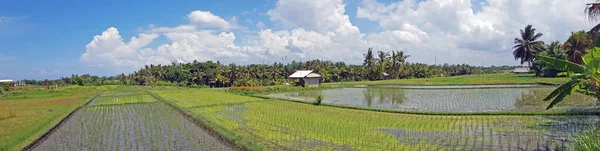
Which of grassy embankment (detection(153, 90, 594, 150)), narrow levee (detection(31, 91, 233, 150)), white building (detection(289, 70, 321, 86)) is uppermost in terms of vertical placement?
white building (detection(289, 70, 321, 86))

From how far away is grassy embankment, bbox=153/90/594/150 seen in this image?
26.3 feet

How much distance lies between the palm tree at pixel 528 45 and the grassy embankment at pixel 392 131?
111 ft

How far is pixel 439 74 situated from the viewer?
224 feet

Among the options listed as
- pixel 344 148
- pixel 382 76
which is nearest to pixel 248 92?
pixel 344 148

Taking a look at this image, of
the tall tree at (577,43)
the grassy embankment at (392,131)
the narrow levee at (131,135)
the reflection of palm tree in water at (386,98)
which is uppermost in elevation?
the tall tree at (577,43)

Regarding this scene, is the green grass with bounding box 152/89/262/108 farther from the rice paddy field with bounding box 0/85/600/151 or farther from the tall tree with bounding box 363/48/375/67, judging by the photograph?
the tall tree with bounding box 363/48/375/67

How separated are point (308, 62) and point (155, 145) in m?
52.7

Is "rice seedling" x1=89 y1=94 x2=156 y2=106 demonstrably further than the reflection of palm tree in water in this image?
Yes

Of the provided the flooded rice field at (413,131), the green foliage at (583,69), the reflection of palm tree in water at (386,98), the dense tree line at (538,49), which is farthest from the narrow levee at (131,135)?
the dense tree line at (538,49)

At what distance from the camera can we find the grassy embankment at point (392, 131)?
316 inches

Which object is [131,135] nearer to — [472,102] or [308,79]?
[472,102]

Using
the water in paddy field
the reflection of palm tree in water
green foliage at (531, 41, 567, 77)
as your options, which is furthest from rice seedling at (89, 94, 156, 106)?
green foliage at (531, 41, 567, 77)

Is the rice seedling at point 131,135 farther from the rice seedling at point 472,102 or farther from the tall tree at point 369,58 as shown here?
the tall tree at point 369,58

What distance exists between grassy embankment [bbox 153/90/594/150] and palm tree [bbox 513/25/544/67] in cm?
3391
